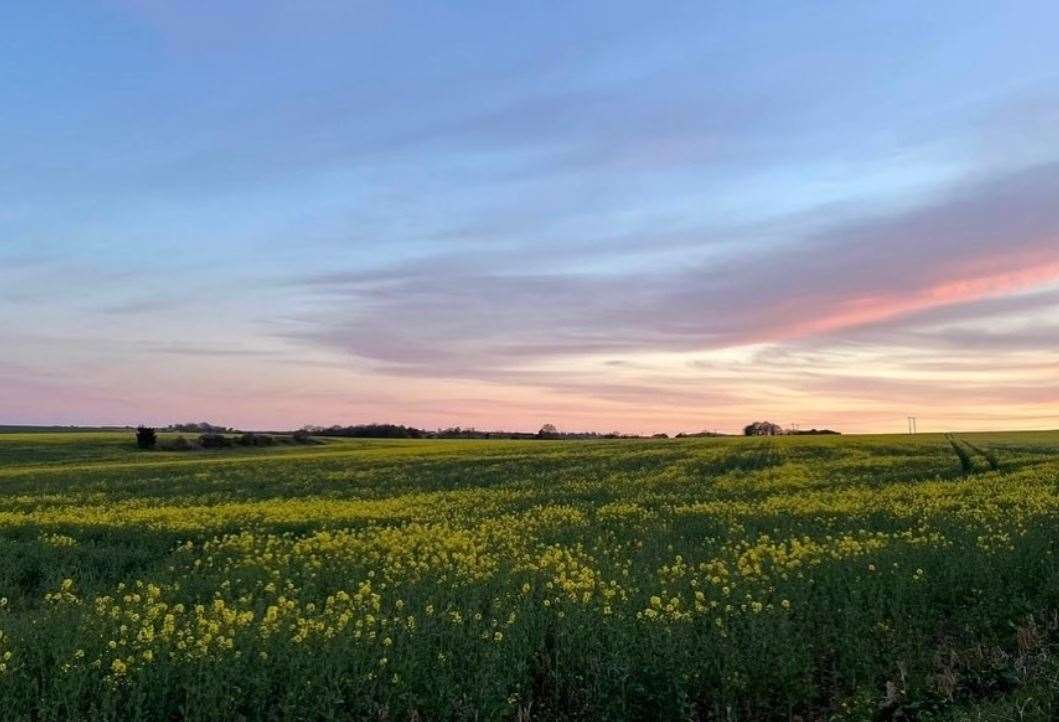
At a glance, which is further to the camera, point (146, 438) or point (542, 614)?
point (146, 438)

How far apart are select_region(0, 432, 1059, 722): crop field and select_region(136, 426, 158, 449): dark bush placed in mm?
48604

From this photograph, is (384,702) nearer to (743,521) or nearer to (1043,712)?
(1043,712)

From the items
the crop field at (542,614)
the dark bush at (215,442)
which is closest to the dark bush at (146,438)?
the dark bush at (215,442)

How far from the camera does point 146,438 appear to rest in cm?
6700

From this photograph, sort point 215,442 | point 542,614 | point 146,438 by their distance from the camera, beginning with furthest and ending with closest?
point 215,442
point 146,438
point 542,614

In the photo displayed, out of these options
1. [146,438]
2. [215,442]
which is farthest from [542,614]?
[215,442]

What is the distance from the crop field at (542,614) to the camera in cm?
686

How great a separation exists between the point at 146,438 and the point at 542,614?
65.8 metres

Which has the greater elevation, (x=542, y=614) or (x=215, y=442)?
(x=215, y=442)

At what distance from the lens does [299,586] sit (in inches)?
471

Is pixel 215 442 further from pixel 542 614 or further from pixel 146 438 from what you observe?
pixel 542 614

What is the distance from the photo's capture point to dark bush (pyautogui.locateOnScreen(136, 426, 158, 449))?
66250 millimetres

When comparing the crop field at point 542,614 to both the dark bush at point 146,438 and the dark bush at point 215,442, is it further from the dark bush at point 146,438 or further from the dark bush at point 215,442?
the dark bush at point 215,442

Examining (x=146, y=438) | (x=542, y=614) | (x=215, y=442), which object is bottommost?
(x=542, y=614)
